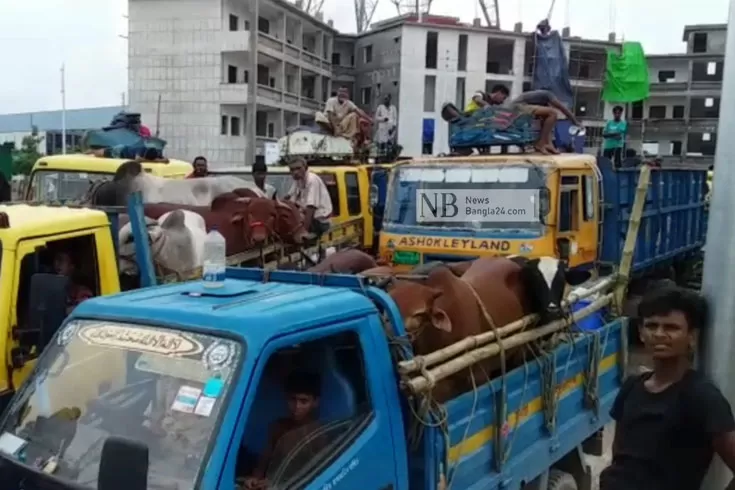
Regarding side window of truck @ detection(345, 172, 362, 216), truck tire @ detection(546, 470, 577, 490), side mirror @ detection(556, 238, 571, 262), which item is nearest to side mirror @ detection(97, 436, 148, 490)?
truck tire @ detection(546, 470, 577, 490)

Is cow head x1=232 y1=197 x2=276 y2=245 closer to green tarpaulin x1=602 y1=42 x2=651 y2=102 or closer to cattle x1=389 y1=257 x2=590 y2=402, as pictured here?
cattle x1=389 y1=257 x2=590 y2=402

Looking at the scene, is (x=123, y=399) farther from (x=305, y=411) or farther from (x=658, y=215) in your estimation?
(x=658, y=215)

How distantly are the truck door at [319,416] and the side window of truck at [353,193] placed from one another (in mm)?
6535

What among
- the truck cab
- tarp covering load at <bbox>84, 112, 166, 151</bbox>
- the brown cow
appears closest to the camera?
the truck cab

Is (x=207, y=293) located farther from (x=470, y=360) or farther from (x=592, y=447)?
(x=592, y=447)

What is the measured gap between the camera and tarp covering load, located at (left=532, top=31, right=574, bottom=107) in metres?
13.8

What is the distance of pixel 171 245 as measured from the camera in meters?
5.52

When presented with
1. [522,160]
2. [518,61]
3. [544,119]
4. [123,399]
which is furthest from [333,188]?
[518,61]

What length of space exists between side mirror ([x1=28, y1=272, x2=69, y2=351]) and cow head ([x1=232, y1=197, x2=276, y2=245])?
312 centimetres

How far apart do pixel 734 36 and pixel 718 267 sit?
0.60 meters

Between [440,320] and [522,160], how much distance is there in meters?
4.22

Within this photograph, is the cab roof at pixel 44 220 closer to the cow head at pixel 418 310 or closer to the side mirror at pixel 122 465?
the cow head at pixel 418 310

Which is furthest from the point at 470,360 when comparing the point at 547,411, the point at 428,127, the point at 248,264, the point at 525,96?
the point at 428,127

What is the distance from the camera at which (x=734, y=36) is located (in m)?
2.13
